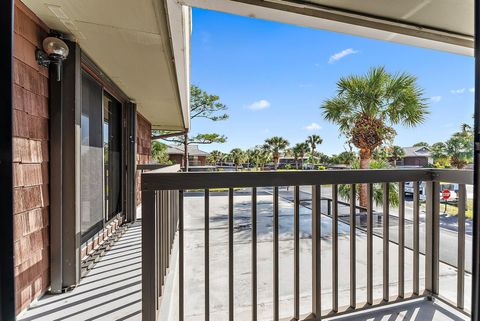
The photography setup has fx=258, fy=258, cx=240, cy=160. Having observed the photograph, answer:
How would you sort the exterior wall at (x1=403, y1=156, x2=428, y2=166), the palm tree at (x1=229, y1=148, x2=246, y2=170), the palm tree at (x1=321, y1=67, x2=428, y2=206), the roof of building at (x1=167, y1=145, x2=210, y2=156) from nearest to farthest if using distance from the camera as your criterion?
1. the palm tree at (x1=321, y1=67, x2=428, y2=206)
2. the exterior wall at (x1=403, y1=156, x2=428, y2=166)
3. the roof of building at (x1=167, y1=145, x2=210, y2=156)
4. the palm tree at (x1=229, y1=148, x2=246, y2=170)

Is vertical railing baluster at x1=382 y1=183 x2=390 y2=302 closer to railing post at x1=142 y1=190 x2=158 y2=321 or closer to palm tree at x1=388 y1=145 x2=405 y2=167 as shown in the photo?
railing post at x1=142 y1=190 x2=158 y2=321

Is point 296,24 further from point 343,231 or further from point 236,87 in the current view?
point 236,87

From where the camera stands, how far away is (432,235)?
6.22 ft

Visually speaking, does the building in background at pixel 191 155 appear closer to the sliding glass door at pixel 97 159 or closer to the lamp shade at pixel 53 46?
the sliding glass door at pixel 97 159

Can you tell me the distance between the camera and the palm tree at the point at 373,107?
250 inches

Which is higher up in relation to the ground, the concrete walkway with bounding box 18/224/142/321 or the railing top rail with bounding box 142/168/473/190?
the railing top rail with bounding box 142/168/473/190

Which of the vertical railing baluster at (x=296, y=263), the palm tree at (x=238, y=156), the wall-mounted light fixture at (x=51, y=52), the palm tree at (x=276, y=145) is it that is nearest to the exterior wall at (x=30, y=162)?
the wall-mounted light fixture at (x=51, y=52)

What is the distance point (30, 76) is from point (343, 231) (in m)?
4.99

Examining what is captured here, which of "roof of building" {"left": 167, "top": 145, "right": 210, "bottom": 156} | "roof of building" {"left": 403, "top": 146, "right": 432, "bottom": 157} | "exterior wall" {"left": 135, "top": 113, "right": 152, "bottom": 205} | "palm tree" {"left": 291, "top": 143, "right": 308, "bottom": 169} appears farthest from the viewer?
"palm tree" {"left": 291, "top": 143, "right": 308, "bottom": 169}

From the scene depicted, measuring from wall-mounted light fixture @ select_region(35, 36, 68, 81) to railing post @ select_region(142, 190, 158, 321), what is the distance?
143cm

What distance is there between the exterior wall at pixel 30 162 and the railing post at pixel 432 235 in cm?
276

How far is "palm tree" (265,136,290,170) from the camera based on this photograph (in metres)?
29.3

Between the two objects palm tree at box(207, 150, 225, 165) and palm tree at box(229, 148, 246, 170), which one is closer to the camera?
palm tree at box(207, 150, 225, 165)

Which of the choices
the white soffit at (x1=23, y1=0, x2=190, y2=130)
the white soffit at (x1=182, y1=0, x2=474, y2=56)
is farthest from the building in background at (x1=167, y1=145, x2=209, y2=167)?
the white soffit at (x1=182, y1=0, x2=474, y2=56)
